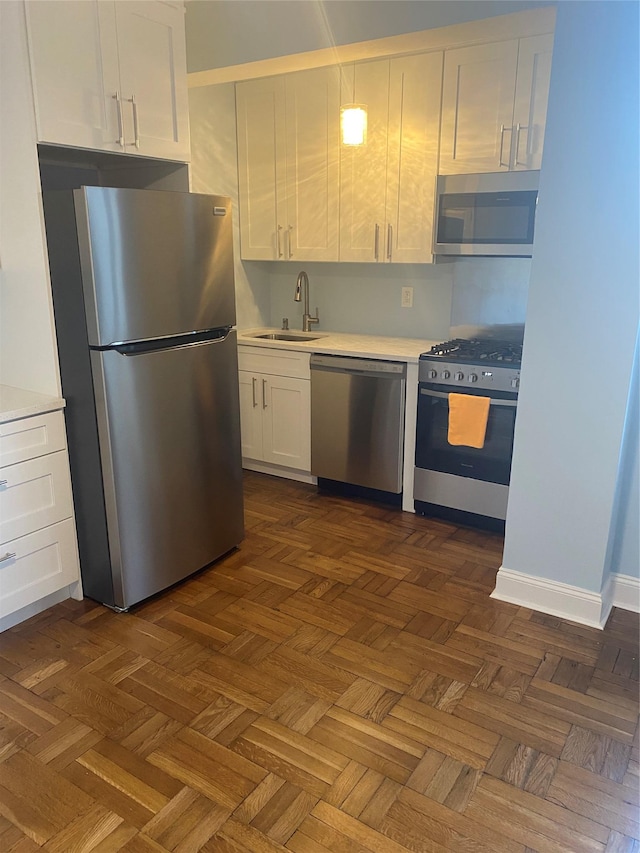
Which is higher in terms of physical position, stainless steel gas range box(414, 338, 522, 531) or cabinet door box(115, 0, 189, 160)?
cabinet door box(115, 0, 189, 160)

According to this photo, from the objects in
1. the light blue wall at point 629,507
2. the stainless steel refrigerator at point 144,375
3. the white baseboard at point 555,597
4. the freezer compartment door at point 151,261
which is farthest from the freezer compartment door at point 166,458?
the light blue wall at point 629,507

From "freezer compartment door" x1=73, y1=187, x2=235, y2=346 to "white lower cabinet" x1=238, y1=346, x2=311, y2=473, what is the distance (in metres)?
1.04

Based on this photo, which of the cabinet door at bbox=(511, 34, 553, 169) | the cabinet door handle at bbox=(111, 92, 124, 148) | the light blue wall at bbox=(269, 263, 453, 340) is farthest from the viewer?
the light blue wall at bbox=(269, 263, 453, 340)

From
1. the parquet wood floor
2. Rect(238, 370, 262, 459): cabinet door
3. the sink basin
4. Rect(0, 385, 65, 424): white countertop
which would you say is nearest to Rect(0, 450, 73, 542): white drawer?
Rect(0, 385, 65, 424): white countertop

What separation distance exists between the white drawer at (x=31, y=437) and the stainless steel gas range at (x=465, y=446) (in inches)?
68.9

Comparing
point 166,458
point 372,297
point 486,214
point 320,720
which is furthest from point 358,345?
point 320,720

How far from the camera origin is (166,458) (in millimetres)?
2588

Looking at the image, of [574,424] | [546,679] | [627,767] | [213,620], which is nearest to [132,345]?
[213,620]

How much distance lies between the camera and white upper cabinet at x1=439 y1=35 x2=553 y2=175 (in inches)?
117

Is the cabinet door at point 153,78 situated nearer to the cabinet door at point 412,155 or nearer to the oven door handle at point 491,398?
the cabinet door at point 412,155

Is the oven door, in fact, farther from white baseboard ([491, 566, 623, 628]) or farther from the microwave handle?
the microwave handle

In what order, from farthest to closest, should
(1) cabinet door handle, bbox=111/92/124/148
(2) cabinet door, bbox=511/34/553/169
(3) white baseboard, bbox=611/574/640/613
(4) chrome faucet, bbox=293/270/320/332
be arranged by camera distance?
1. (4) chrome faucet, bbox=293/270/320/332
2. (2) cabinet door, bbox=511/34/553/169
3. (3) white baseboard, bbox=611/574/640/613
4. (1) cabinet door handle, bbox=111/92/124/148

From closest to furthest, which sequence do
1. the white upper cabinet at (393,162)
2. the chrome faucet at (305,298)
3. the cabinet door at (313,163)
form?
the white upper cabinet at (393,162) → the cabinet door at (313,163) → the chrome faucet at (305,298)

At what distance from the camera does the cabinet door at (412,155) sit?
10.8 feet
